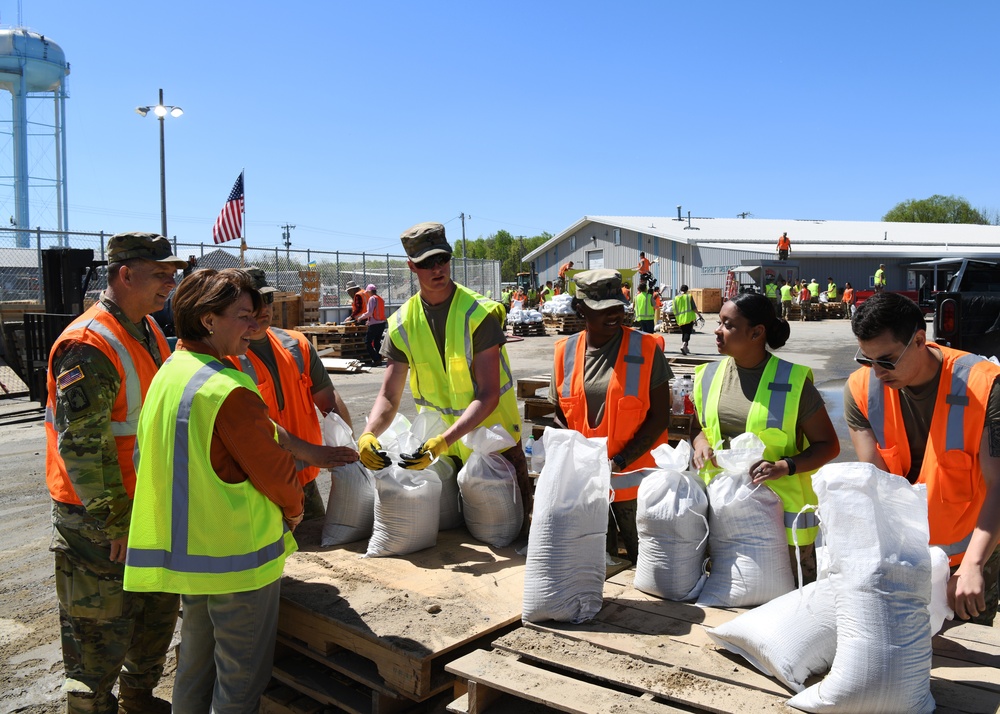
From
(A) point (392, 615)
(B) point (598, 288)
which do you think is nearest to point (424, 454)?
(A) point (392, 615)

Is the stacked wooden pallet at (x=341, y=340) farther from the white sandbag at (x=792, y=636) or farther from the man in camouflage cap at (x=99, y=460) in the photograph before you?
the white sandbag at (x=792, y=636)

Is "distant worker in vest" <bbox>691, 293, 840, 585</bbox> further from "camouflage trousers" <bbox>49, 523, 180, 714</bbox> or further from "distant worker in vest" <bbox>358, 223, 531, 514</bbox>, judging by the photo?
"camouflage trousers" <bbox>49, 523, 180, 714</bbox>

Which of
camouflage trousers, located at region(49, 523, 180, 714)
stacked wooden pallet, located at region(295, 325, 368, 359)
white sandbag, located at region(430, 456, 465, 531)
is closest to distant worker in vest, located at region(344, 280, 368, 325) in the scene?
stacked wooden pallet, located at region(295, 325, 368, 359)

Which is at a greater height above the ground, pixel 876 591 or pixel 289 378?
pixel 289 378

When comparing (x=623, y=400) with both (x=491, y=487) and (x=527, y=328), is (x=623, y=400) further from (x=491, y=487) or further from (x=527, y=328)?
(x=527, y=328)

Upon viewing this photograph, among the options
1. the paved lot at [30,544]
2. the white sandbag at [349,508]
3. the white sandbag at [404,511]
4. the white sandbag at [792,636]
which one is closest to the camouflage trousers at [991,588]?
the white sandbag at [792,636]

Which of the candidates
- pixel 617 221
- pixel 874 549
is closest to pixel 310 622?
pixel 874 549

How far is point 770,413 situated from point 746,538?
45 cm

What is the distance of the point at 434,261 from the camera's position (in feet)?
11.2

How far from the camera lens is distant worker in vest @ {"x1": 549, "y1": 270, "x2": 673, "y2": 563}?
10.5 ft

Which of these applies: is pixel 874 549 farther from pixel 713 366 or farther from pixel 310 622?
pixel 310 622

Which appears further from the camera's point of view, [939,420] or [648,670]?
[939,420]

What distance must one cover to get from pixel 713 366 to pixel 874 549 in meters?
1.24

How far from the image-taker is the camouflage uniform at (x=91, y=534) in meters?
2.75
